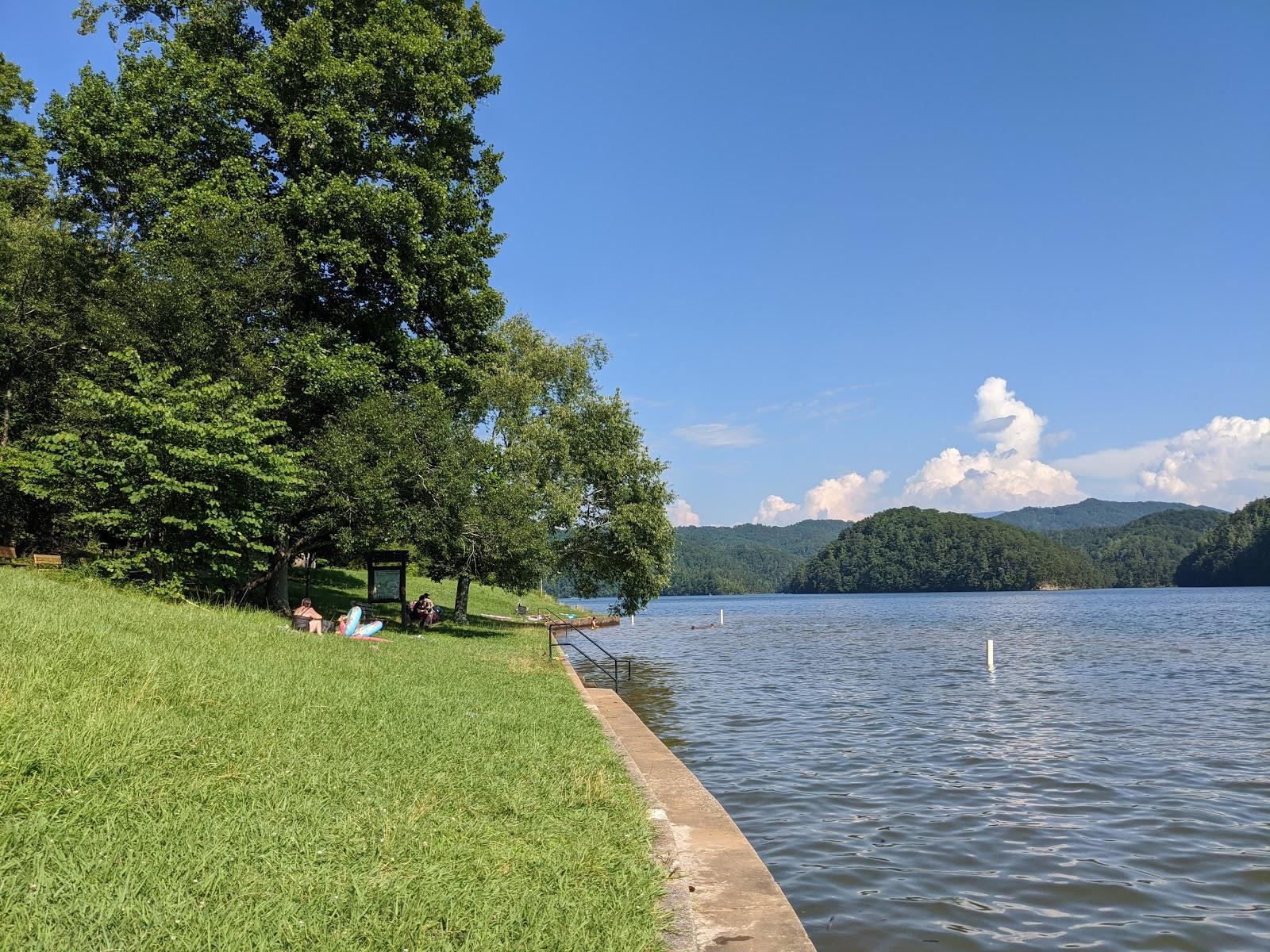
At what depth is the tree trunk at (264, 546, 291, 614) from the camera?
76.1ft

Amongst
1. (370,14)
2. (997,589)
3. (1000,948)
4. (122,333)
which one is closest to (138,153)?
(122,333)

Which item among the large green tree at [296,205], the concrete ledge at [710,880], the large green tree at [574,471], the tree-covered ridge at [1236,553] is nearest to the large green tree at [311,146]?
the large green tree at [296,205]

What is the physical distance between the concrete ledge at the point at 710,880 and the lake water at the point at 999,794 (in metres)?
0.93

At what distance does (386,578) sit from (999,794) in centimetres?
2207

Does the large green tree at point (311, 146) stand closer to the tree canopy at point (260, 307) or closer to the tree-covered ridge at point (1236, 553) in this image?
the tree canopy at point (260, 307)

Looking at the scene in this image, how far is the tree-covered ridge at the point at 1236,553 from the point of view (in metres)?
152

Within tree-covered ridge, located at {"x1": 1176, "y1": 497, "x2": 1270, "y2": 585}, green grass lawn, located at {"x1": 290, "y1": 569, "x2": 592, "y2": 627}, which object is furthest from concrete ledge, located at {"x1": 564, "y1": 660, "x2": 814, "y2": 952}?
tree-covered ridge, located at {"x1": 1176, "y1": 497, "x2": 1270, "y2": 585}

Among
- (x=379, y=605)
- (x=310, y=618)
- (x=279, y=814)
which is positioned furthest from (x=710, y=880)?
(x=379, y=605)

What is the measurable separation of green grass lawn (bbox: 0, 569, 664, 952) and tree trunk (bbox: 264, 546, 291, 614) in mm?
12693

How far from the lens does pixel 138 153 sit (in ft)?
71.5

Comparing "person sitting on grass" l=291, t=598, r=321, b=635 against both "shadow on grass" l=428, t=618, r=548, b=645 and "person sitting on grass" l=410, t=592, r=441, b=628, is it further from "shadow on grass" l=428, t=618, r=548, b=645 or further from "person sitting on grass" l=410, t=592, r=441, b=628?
"person sitting on grass" l=410, t=592, r=441, b=628

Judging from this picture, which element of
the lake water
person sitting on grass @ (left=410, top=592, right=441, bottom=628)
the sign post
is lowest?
the lake water

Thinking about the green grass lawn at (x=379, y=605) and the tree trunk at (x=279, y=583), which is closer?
the tree trunk at (x=279, y=583)

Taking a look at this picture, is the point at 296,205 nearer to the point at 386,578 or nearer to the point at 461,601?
the point at 386,578
